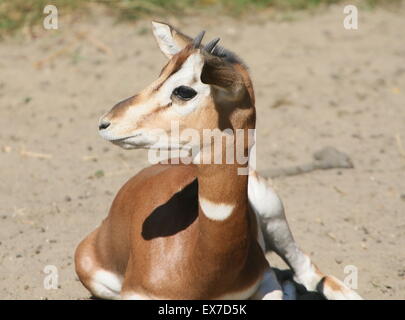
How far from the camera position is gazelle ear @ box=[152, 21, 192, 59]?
3.62m

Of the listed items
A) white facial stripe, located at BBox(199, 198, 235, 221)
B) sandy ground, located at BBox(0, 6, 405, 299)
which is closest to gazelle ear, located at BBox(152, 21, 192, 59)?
white facial stripe, located at BBox(199, 198, 235, 221)

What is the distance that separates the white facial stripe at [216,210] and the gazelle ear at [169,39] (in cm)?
63

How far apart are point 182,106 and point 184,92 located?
6 cm

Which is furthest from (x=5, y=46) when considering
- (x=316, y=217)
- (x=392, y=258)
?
(x=392, y=258)

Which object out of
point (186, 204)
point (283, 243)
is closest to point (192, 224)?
point (186, 204)

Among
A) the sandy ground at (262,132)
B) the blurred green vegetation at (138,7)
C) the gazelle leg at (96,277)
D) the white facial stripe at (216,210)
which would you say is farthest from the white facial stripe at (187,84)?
the blurred green vegetation at (138,7)

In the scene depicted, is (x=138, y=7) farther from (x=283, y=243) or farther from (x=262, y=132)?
(x=283, y=243)

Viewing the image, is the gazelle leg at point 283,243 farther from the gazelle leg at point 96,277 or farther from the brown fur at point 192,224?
the gazelle leg at point 96,277

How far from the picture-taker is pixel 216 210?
3494 millimetres

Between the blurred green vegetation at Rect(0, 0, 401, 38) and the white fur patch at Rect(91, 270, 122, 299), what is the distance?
15.7ft

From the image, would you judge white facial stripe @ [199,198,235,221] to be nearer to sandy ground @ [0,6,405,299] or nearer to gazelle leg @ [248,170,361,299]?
gazelle leg @ [248,170,361,299]

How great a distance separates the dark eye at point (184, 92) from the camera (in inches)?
131

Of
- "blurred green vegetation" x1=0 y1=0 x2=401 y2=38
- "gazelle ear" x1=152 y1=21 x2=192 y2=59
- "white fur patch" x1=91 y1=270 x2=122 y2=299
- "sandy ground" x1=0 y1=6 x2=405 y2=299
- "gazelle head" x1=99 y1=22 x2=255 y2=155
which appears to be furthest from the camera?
"blurred green vegetation" x1=0 y1=0 x2=401 y2=38

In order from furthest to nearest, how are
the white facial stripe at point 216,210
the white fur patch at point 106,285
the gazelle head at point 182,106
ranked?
the white fur patch at point 106,285
the white facial stripe at point 216,210
the gazelle head at point 182,106
